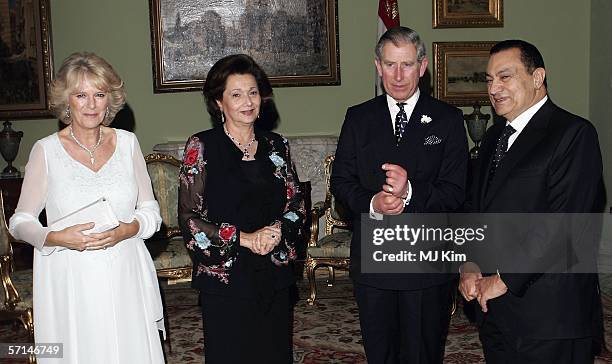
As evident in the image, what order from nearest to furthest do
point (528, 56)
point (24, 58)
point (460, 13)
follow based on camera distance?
point (528, 56) → point (24, 58) → point (460, 13)

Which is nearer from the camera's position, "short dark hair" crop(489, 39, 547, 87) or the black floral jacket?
"short dark hair" crop(489, 39, 547, 87)

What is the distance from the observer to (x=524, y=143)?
2.77 m

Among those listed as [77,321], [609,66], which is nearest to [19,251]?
[77,321]

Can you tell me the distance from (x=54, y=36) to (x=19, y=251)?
2.24 metres

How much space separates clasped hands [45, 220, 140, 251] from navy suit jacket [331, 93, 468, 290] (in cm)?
101

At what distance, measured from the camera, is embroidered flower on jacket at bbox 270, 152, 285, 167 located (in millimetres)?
3213

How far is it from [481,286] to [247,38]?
482cm

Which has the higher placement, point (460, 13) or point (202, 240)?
point (460, 13)

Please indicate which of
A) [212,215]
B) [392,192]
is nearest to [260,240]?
[212,215]

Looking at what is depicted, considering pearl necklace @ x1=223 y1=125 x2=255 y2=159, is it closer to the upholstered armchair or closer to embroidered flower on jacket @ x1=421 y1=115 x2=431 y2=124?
embroidered flower on jacket @ x1=421 y1=115 x2=431 y2=124

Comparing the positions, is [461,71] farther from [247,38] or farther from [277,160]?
[277,160]

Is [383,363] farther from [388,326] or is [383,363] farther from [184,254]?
[184,254]

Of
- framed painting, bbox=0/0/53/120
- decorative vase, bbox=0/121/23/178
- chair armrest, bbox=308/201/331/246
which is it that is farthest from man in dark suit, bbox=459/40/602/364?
framed painting, bbox=0/0/53/120

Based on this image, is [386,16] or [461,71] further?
[461,71]
